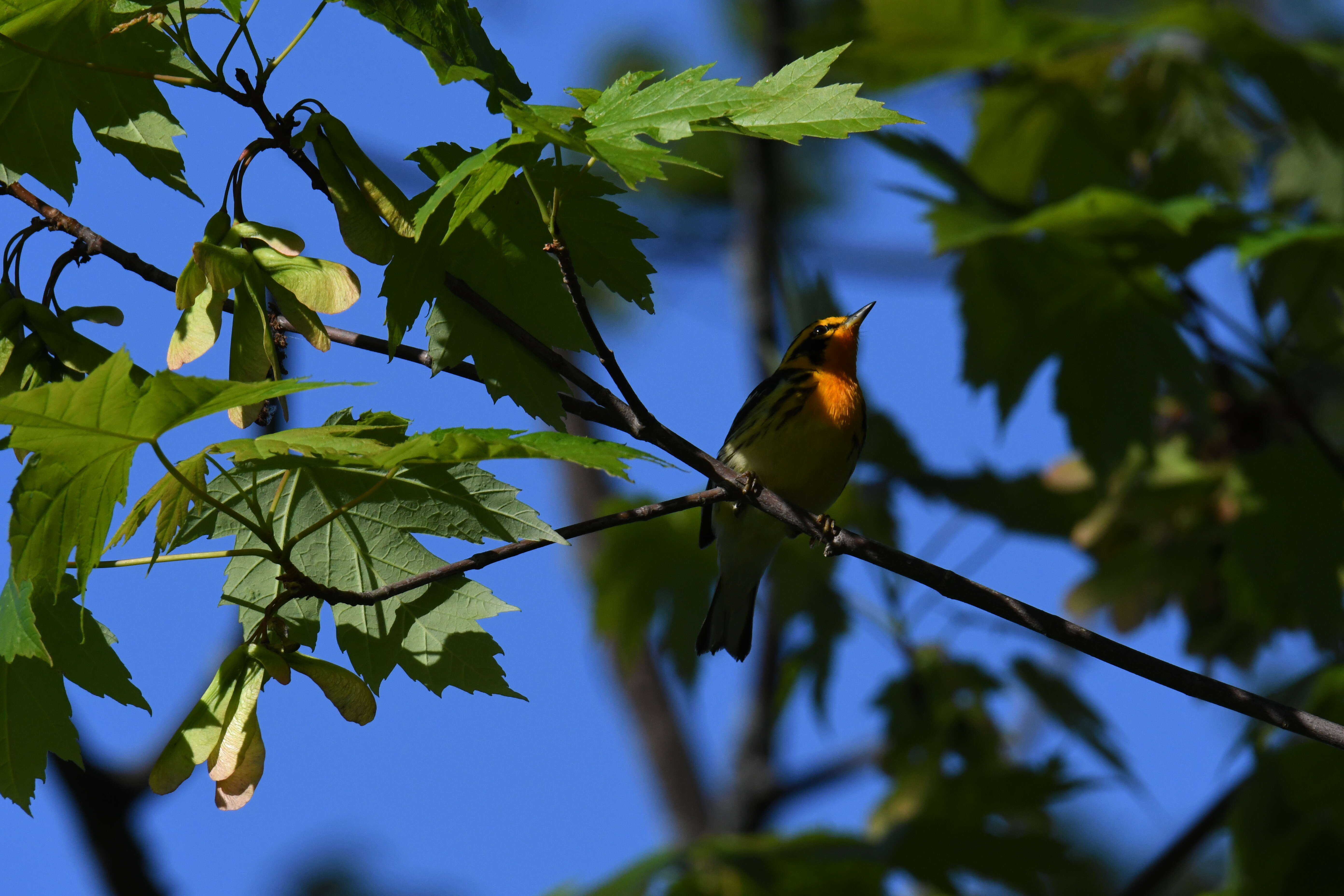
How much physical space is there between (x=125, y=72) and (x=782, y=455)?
7.47ft

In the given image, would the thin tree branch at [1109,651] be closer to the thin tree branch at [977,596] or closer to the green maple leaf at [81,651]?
the thin tree branch at [977,596]

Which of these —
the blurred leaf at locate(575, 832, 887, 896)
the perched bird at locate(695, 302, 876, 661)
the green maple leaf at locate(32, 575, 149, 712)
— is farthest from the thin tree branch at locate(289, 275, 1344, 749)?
the blurred leaf at locate(575, 832, 887, 896)

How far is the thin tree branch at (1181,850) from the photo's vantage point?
4.09 metres

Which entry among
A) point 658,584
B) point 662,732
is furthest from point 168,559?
point 662,732

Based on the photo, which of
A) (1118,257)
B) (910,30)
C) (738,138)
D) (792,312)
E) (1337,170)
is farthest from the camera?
(738,138)

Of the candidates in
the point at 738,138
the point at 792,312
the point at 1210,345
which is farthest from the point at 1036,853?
the point at 738,138

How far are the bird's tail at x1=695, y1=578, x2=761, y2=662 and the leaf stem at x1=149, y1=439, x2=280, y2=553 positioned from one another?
2305mm

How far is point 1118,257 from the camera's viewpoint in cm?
352

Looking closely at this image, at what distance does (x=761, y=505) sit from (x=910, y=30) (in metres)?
2.54

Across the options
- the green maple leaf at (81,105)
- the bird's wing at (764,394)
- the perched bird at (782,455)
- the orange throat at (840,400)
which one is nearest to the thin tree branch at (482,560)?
the green maple leaf at (81,105)

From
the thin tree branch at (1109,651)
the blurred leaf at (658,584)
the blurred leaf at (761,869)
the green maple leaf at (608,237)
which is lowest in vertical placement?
the thin tree branch at (1109,651)

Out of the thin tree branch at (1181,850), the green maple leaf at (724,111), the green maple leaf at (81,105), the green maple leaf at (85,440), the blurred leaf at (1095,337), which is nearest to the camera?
the green maple leaf at (85,440)

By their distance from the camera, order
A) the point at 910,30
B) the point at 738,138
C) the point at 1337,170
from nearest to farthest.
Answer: the point at 910,30 → the point at 1337,170 → the point at 738,138

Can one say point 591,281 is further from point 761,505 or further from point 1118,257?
point 1118,257
